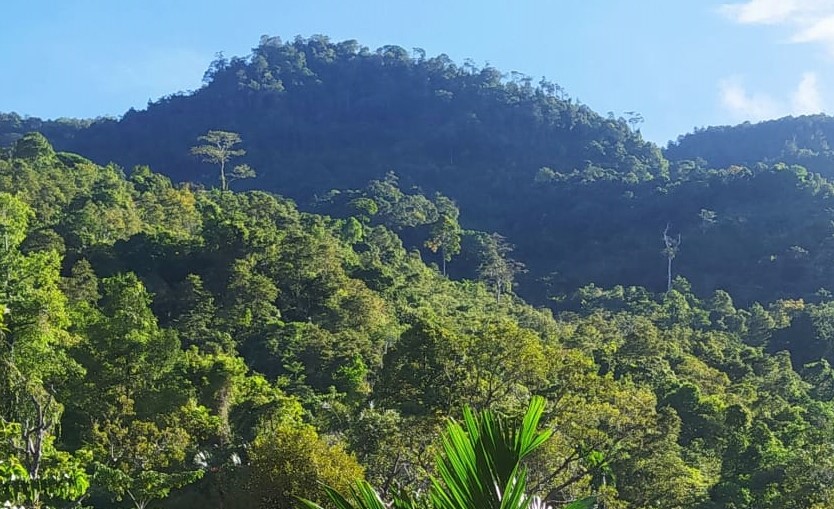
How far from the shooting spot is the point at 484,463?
228 cm

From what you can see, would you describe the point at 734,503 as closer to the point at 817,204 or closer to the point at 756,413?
the point at 756,413

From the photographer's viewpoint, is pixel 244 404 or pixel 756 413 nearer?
pixel 244 404

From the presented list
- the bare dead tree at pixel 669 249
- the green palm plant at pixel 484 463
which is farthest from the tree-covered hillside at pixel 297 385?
the bare dead tree at pixel 669 249

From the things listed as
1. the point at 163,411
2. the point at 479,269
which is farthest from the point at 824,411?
the point at 479,269

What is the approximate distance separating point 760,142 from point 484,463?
96.4 meters

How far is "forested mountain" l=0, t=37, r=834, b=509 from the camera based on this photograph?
46.3 feet

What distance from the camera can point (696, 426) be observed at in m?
22.1

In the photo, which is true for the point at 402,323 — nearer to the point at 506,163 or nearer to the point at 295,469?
the point at 295,469

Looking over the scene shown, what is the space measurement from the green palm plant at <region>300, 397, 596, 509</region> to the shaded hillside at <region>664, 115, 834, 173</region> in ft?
274

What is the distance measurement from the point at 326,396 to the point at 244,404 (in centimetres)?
331

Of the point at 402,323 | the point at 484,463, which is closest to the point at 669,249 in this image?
the point at 402,323

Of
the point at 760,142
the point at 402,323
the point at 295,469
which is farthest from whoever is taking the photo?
the point at 760,142

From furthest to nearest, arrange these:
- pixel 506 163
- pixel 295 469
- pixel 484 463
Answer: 1. pixel 506 163
2. pixel 295 469
3. pixel 484 463

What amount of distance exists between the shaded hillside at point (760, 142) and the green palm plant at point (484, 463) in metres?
83.4
